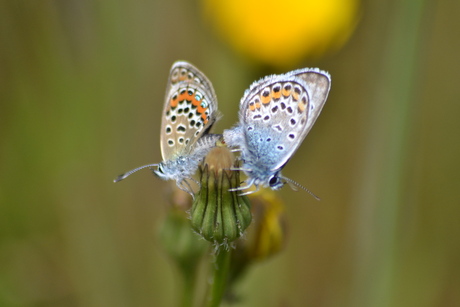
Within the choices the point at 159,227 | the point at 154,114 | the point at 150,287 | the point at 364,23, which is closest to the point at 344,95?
the point at 364,23

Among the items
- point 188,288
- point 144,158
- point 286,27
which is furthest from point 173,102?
point 144,158

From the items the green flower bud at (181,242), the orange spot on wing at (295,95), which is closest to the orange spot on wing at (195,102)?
the orange spot on wing at (295,95)

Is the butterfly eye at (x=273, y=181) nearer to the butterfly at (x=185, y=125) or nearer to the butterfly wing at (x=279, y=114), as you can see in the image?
the butterfly wing at (x=279, y=114)

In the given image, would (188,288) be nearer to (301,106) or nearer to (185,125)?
(185,125)

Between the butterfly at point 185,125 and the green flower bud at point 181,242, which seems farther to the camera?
the green flower bud at point 181,242

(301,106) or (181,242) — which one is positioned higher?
(301,106)

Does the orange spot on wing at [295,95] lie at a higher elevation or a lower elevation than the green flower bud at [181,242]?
higher

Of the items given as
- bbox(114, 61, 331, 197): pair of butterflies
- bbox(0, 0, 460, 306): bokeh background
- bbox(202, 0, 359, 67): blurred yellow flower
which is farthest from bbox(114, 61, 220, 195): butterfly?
bbox(202, 0, 359, 67): blurred yellow flower
